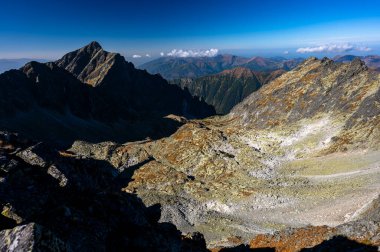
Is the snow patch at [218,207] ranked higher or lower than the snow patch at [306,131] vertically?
lower

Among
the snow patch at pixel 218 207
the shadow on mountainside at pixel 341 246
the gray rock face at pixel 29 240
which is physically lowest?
the snow patch at pixel 218 207

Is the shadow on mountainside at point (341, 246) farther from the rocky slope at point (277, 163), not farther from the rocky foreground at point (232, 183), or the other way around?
the rocky slope at point (277, 163)

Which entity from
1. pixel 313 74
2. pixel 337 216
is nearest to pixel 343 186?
pixel 337 216

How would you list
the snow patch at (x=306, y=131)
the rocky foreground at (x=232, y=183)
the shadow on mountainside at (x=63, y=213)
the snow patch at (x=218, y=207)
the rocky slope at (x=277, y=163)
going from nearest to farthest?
the shadow on mountainside at (x=63, y=213) < the rocky foreground at (x=232, y=183) < the rocky slope at (x=277, y=163) < the snow patch at (x=218, y=207) < the snow patch at (x=306, y=131)

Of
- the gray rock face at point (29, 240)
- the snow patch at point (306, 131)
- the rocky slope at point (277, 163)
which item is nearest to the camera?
the gray rock face at point (29, 240)

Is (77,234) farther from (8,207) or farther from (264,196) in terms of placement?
(264,196)

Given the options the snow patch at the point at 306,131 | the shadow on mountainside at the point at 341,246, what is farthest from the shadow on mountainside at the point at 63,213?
the snow patch at the point at 306,131
